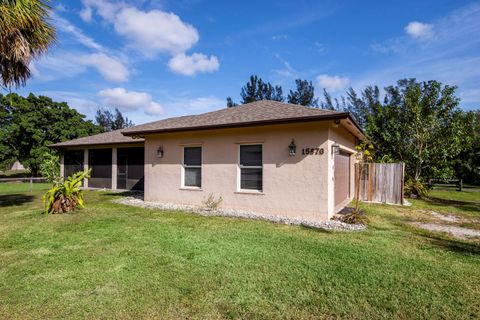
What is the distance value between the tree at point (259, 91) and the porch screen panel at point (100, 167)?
25.1 m

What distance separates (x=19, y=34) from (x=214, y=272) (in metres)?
8.46

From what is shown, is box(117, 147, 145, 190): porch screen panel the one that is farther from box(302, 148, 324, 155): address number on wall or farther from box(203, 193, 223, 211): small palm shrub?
box(302, 148, 324, 155): address number on wall

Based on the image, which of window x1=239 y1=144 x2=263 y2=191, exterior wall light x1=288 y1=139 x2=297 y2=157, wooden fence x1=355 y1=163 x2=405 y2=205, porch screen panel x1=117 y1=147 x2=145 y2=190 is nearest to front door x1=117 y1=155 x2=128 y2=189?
porch screen panel x1=117 y1=147 x2=145 y2=190

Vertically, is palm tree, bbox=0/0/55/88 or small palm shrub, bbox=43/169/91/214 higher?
palm tree, bbox=0/0/55/88

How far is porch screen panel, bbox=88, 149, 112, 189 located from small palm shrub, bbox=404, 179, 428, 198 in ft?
57.7

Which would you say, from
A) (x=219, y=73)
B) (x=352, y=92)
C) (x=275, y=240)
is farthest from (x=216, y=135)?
(x=352, y=92)

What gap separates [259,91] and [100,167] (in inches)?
1061

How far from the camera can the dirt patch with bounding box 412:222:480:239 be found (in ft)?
22.2

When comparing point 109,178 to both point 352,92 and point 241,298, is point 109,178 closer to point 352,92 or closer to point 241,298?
point 241,298

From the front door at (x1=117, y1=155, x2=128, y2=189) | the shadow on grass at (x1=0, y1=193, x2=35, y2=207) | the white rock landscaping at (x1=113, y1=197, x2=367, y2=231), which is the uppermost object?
the front door at (x1=117, y1=155, x2=128, y2=189)

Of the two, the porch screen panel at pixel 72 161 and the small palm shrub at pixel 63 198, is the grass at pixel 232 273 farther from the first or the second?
the porch screen panel at pixel 72 161

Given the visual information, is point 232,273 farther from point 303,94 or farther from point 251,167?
point 303,94

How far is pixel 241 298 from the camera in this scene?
11.4ft

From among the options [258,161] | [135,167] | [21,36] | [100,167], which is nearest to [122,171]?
[135,167]
